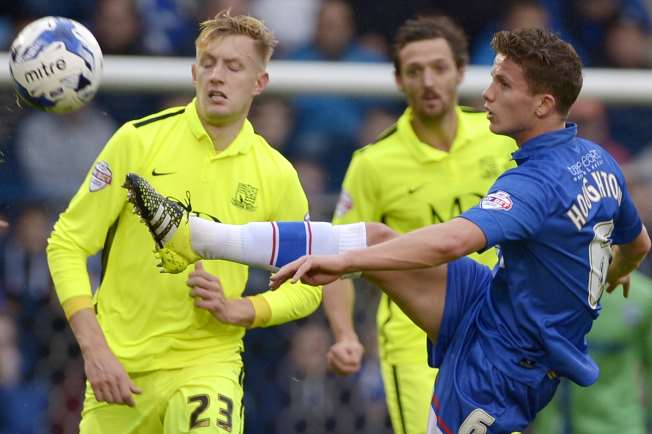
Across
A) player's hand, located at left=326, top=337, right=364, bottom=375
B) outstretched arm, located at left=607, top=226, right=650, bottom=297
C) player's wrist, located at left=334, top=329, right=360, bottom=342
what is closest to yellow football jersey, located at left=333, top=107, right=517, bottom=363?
player's wrist, located at left=334, top=329, right=360, bottom=342

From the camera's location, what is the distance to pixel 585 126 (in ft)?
26.8

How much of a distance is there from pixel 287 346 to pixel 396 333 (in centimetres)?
127

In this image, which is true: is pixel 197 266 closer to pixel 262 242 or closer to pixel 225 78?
pixel 262 242

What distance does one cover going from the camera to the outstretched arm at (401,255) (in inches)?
193

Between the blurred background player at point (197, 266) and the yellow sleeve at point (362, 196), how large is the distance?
0.87 metres

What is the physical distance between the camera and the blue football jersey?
521cm

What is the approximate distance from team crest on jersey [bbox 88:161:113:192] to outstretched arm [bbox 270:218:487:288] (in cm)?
99

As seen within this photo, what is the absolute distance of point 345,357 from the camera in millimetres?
6441

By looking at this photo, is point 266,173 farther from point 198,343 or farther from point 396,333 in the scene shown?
point 396,333

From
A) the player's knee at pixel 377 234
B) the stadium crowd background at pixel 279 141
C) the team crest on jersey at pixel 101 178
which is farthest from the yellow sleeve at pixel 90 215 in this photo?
the stadium crowd background at pixel 279 141

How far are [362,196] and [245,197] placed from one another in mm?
1115

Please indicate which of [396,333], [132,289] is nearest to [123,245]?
[132,289]

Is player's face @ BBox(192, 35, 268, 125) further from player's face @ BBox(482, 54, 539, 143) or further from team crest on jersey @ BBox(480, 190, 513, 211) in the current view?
team crest on jersey @ BBox(480, 190, 513, 211)

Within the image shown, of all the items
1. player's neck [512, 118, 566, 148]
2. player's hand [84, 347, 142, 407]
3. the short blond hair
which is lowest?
player's hand [84, 347, 142, 407]
